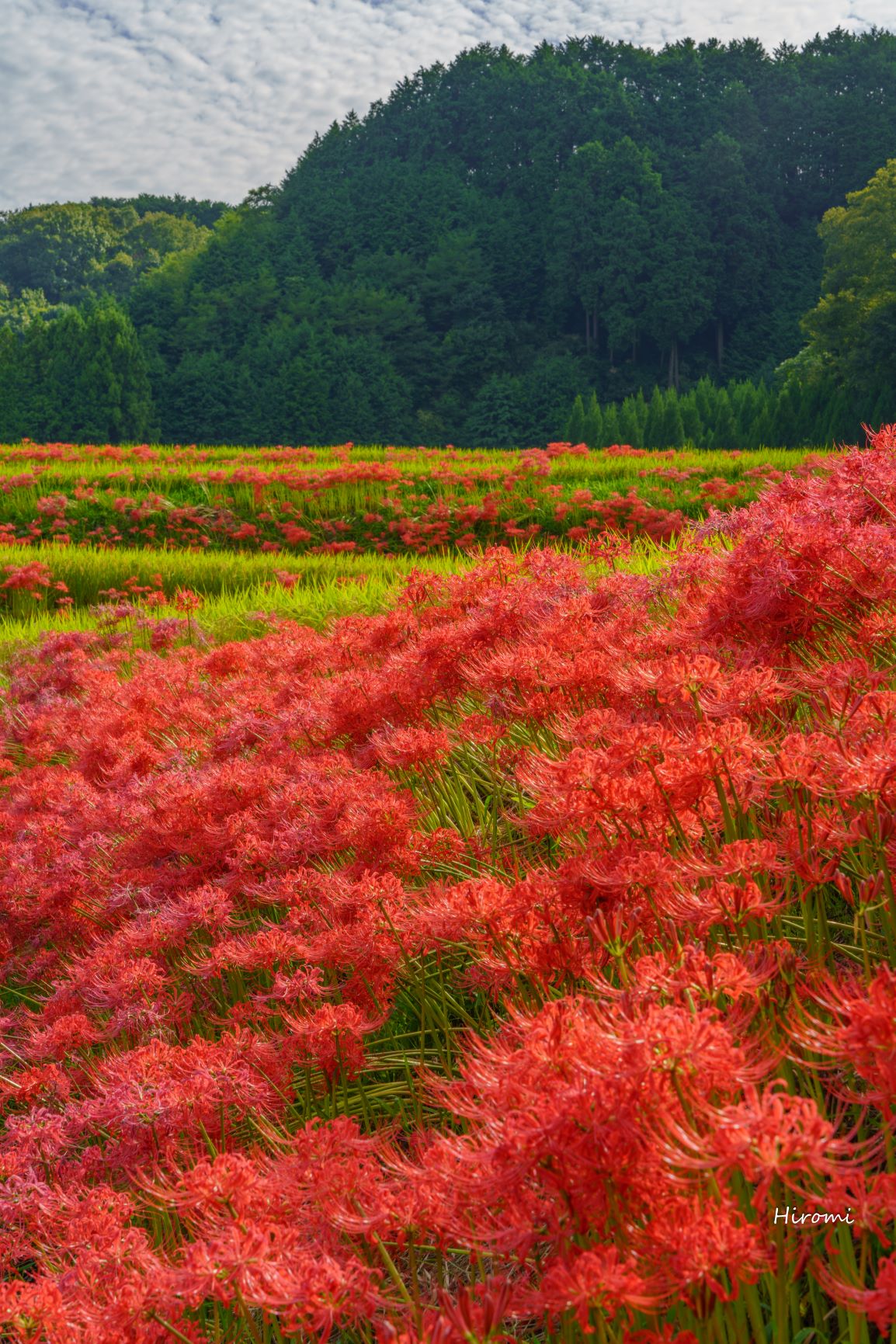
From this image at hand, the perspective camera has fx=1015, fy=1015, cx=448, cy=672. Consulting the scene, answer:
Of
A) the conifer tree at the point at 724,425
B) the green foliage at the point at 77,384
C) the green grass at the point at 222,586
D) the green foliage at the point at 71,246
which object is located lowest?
the green grass at the point at 222,586

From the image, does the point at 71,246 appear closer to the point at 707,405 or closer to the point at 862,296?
the point at 707,405

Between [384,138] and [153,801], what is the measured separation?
2919 inches

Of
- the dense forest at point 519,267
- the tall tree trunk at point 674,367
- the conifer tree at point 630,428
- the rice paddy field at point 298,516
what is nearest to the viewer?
the rice paddy field at point 298,516

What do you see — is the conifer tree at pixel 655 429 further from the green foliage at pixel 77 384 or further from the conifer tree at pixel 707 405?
the green foliage at pixel 77 384

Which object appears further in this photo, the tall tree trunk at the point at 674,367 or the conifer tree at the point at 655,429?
the tall tree trunk at the point at 674,367

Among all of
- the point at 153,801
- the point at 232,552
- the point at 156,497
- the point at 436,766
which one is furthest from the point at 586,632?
the point at 156,497

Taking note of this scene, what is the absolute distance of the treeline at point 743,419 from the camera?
34438mm

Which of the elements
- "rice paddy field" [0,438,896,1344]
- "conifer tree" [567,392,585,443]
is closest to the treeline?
"conifer tree" [567,392,585,443]

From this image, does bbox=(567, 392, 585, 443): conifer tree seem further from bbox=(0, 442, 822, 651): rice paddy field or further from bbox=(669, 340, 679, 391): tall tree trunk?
bbox=(0, 442, 822, 651): rice paddy field

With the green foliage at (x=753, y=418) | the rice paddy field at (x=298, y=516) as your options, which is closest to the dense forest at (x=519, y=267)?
the green foliage at (x=753, y=418)

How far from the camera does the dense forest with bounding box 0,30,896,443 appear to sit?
4578cm

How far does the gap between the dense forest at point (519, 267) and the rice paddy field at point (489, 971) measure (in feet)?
116

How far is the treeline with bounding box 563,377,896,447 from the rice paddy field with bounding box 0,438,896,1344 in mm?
31824

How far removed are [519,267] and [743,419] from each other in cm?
2608
